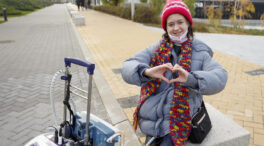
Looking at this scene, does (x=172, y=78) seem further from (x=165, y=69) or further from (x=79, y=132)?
(x=79, y=132)

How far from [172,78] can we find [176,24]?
49cm

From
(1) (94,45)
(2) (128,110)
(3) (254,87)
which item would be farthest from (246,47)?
(2) (128,110)

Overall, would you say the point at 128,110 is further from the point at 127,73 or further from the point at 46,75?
the point at 46,75

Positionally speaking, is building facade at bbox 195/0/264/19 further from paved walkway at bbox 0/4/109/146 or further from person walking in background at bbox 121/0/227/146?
person walking in background at bbox 121/0/227/146

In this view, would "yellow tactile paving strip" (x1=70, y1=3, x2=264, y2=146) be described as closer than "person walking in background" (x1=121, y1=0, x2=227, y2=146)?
No

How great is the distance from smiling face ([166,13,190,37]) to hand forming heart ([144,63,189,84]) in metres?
0.48

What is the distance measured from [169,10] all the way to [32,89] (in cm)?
394

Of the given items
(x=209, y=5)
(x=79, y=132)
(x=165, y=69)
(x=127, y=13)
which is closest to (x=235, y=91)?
(x=165, y=69)

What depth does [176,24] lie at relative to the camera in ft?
6.49

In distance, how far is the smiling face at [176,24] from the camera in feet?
6.40

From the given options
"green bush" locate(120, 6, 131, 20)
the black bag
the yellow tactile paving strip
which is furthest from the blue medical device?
"green bush" locate(120, 6, 131, 20)

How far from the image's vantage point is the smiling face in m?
1.95

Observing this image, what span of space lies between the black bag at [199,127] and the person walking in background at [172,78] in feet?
0.15

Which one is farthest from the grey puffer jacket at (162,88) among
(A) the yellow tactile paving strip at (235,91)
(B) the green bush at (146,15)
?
(B) the green bush at (146,15)
